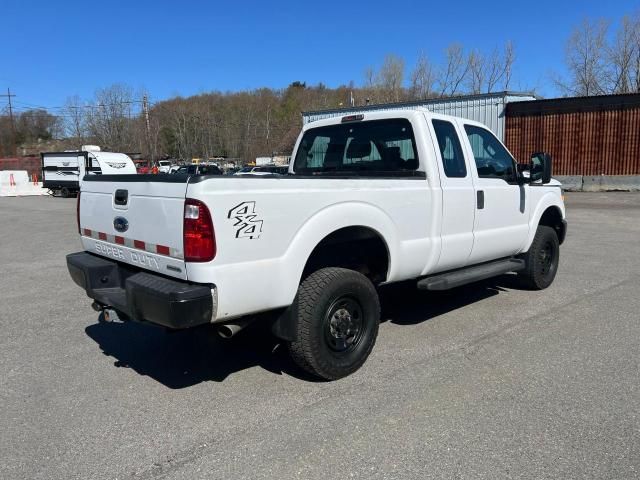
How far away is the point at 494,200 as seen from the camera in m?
5.53

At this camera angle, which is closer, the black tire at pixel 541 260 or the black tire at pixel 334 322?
the black tire at pixel 334 322

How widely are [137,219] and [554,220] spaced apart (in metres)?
5.58

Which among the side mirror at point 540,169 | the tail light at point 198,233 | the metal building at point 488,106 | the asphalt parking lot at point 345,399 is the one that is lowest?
the asphalt parking lot at point 345,399

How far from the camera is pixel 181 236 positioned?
3.28 meters

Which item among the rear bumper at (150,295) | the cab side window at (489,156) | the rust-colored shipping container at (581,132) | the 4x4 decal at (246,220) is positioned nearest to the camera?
the rear bumper at (150,295)

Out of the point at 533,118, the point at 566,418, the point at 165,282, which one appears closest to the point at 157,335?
the point at 165,282

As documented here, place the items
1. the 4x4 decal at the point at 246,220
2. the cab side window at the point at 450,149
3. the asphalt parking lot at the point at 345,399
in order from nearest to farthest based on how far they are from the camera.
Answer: the asphalt parking lot at the point at 345,399 → the 4x4 decal at the point at 246,220 → the cab side window at the point at 450,149

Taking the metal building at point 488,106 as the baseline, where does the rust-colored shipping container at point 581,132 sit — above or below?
below

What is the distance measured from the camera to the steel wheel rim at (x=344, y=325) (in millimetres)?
3959

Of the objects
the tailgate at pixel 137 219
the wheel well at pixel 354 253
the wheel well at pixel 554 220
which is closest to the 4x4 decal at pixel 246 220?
the tailgate at pixel 137 219

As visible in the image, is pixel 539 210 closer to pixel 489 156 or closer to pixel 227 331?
pixel 489 156

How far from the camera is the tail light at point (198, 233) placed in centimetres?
319

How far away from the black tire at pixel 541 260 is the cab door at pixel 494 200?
447 mm

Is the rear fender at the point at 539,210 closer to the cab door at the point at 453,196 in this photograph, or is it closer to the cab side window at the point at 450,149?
the cab door at the point at 453,196
